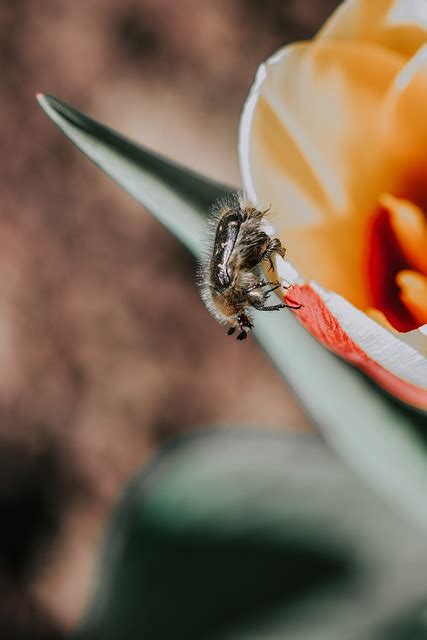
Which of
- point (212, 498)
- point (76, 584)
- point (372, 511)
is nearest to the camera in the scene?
point (372, 511)

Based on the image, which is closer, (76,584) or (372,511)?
(372,511)

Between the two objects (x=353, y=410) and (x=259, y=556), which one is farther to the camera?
(x=259, y=556)

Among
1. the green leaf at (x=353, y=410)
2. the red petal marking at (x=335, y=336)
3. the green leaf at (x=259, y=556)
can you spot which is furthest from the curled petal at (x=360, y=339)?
the green leaf at (x=259, y=556)

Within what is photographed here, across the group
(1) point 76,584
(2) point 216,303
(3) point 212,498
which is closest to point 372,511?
(3) point 212,498

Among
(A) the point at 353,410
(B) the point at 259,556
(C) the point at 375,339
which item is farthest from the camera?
(B) the point at 259,556

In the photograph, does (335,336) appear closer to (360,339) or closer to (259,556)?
(360,339)

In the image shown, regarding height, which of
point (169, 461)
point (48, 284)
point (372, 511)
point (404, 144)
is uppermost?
point (48, 284)

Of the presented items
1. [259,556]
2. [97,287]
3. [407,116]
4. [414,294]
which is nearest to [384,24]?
[407,116]

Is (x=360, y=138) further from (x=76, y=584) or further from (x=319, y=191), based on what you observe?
(x=76, y=584)
